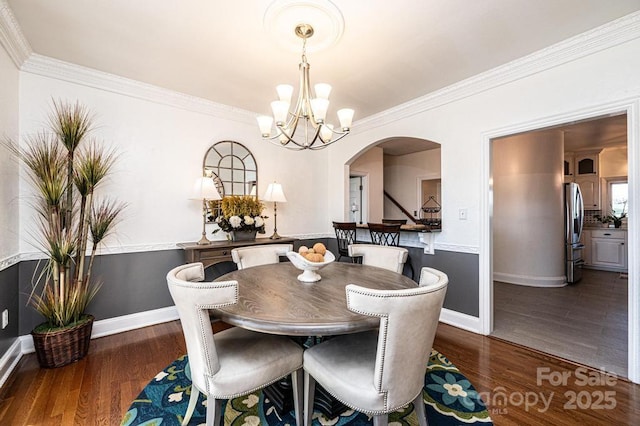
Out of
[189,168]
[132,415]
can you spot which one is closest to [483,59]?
[189,168]

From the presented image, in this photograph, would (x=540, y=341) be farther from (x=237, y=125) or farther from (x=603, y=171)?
(x=603, y=171)

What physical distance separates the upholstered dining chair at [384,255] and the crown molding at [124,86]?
7.68 feet

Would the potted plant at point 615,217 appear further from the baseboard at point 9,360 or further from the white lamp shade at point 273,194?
the baseboard at point 9,360

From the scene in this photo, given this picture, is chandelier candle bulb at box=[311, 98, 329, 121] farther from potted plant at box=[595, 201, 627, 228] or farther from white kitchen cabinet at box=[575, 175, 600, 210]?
white kitchen cabinet at box=[575, 175, 600, 210]

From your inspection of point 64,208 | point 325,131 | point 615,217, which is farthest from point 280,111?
point 615,217

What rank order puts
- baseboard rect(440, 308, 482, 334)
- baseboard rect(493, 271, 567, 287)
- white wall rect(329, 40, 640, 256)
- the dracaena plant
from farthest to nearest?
baseboard rect(493, 271, 567, 287)
baseboard rect(440, 308, 482, 334)
the dracaena plant
white wall rect(329, 40, 640, 256)

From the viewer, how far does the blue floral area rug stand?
1.65m

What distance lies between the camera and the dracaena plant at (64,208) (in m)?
2.28

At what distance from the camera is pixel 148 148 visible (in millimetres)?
3064

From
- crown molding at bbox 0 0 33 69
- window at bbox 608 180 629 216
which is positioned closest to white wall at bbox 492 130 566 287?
window at bbox 608 180 629 216

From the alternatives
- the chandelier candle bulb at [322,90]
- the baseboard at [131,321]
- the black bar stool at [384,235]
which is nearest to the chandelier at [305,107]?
the chandelier candle bulb at [322,90]

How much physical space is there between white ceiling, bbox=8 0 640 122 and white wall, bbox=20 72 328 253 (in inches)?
12.8

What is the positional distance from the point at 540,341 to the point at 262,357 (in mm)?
2696

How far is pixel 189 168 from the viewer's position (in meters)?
3.33
